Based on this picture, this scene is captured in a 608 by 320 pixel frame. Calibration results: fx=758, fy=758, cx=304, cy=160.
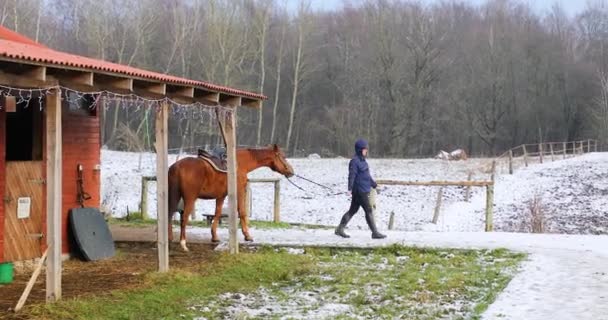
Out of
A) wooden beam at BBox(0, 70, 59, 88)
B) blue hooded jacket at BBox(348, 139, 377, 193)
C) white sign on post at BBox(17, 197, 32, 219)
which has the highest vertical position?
wooden beam at BBox(0, 70, 59, 88)

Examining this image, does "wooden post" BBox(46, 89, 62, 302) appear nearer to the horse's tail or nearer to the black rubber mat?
the black rubber mat

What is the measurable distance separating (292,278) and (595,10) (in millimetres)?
70624

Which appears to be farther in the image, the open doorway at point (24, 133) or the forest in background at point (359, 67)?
the forest in background at point (359, 67)

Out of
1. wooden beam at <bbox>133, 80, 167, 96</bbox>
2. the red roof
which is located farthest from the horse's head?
wooden beam at <bbox>133, 80, 167, 96</bbox>

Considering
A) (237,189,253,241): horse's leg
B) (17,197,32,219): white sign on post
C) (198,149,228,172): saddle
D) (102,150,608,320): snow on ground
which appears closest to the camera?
(102,150,608,320): snow on ground

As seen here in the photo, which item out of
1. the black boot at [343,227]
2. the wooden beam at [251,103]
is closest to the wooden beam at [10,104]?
the wooden beam at [251,103]

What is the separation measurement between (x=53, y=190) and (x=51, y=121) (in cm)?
69

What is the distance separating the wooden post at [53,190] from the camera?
7578mm

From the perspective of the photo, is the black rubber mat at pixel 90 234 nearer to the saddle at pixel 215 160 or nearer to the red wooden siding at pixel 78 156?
the red wooden siding at pixel 78 156

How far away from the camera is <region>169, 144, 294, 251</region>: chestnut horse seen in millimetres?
11555

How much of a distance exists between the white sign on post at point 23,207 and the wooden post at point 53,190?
7.06ft

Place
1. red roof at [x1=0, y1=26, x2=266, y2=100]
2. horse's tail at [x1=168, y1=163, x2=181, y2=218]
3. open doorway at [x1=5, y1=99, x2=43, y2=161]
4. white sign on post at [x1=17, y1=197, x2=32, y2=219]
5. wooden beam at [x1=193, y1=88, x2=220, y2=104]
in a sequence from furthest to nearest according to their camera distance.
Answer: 1. horse's tail at [x1=168, y1=163, x2=181, y2=218]
2. wooden beam at [x1=193, y1=88, x2=220, y2=104]
3. open doorway at [x1=5, y1=99, x2=43, y2=161]
4. white sign on post at [x1=17, y1=197, x2=32, y2=219]
5. red roof at [x1=0, y1=26, x2=266, y2=100]

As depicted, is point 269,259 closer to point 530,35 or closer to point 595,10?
point 530,35

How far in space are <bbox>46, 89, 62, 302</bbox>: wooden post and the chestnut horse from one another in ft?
12.7
